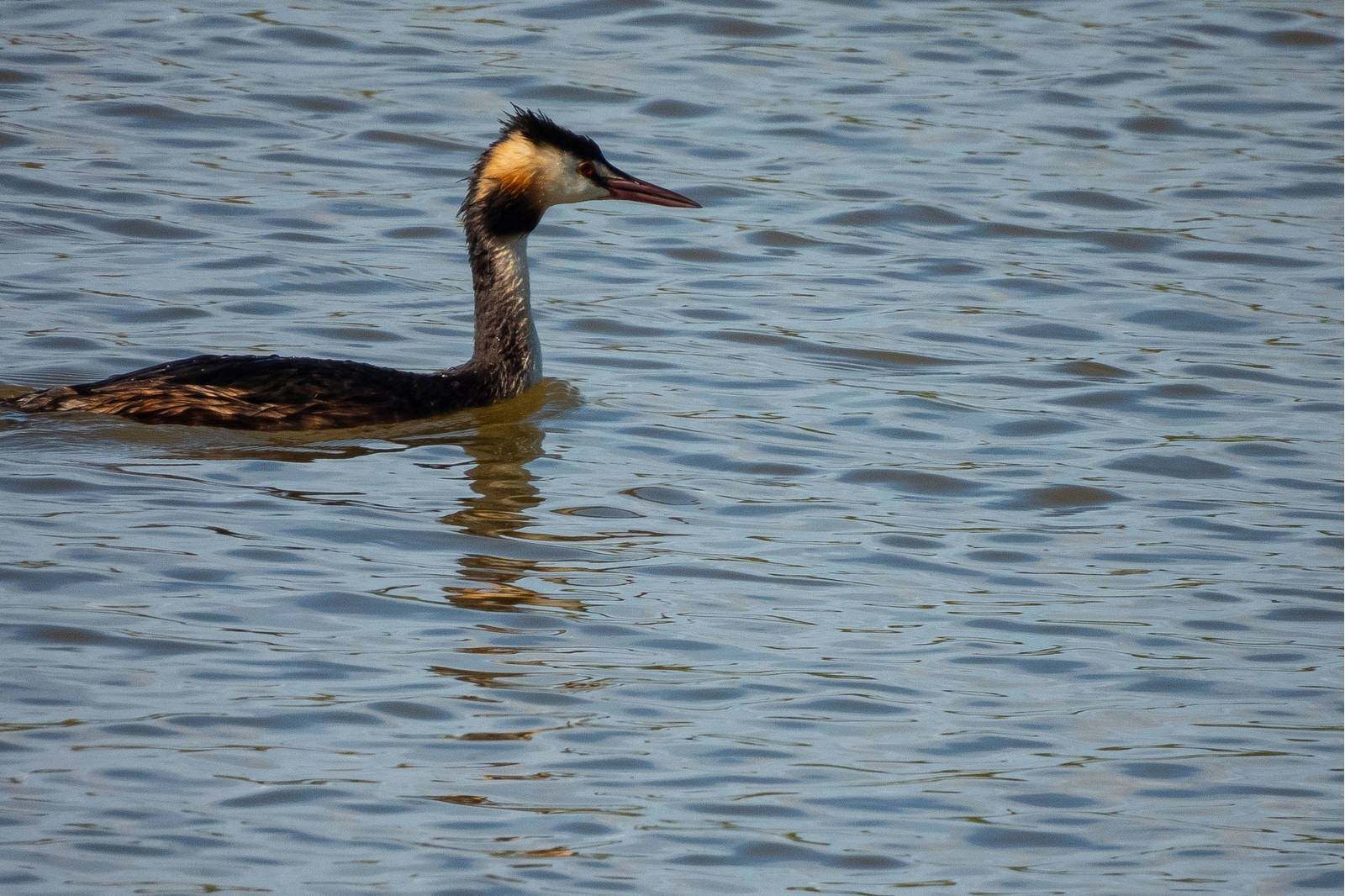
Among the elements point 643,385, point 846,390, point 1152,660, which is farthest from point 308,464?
point 1152,660

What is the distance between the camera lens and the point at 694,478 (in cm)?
895

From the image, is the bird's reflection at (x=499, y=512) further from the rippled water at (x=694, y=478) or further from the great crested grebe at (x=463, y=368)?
the great crested grebe at (x=463, y=368)

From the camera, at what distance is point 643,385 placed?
1033cm

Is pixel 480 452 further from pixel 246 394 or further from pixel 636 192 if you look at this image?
pixel 636 192

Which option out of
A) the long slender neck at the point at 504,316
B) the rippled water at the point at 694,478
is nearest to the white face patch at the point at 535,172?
the long slender neck at the point at 504,316

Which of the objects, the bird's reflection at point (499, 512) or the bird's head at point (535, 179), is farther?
the bird's head at point (535, 179)

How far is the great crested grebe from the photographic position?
8.97 meters

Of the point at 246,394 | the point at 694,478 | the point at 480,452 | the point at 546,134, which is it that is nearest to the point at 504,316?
the point at 546,134

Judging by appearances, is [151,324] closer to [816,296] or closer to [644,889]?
[816,296]

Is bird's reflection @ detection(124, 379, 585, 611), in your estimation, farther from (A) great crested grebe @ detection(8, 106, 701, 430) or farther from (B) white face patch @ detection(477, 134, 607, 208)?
(B) white face patch @ detection(477, 134, 607, 208)

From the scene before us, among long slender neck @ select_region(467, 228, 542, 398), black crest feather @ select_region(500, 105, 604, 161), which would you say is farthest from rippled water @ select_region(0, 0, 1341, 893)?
black crest feather @ select_region(500, 105, 604, 161)

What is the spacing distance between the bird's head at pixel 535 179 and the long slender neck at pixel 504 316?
9cm

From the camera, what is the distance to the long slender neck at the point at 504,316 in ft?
33.1

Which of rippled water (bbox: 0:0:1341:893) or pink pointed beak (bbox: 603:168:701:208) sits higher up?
pink pointed beak (bbox: 603:168:701:208)
